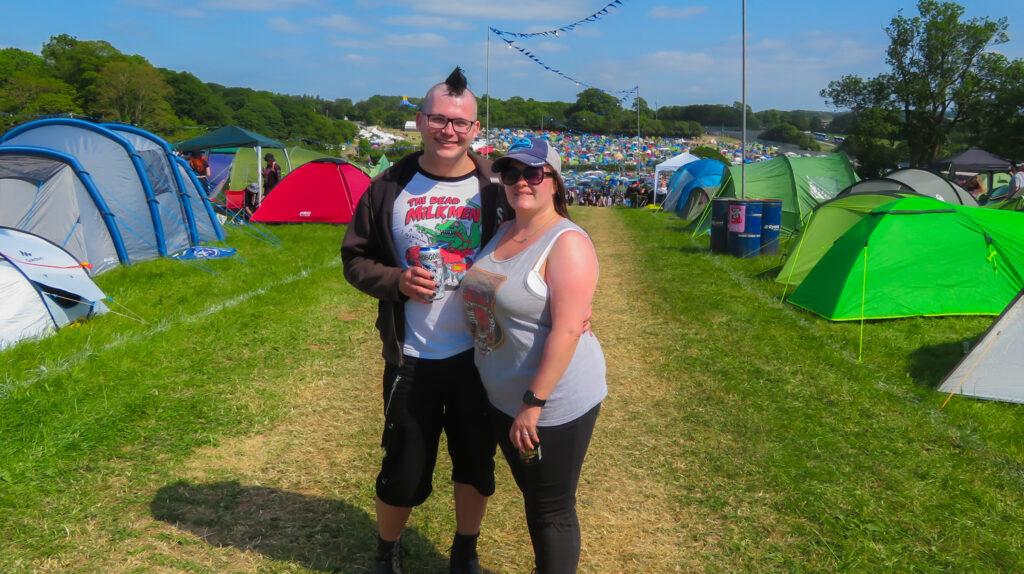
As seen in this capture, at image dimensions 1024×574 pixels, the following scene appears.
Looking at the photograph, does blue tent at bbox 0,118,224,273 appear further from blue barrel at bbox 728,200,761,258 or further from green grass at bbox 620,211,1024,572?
blue barrel at bbox 728,200,761,258

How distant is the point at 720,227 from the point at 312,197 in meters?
8.57

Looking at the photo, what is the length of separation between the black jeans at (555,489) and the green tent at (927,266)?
619 centimetres

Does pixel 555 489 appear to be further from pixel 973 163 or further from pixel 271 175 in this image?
pixel 973 163

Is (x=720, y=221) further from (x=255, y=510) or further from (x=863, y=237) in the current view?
(x=255, y=510)

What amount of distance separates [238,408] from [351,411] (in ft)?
2.38

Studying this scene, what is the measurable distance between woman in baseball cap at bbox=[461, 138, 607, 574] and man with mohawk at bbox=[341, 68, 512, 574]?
213 millimetres

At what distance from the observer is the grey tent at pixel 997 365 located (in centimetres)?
546

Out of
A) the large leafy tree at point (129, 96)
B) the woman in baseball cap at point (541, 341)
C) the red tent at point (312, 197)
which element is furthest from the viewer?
the large leafy tree at point (129, 96)

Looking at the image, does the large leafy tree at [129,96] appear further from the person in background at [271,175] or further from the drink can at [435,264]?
the drink can at [435,264]

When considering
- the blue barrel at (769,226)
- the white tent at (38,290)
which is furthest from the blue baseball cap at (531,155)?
the blue barrel at (769,226)

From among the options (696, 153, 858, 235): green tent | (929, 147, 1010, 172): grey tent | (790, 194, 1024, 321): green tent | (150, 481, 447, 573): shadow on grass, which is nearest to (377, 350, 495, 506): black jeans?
(150, 481, 447, 573): shadow on grass

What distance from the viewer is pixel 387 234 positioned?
9.15 feet

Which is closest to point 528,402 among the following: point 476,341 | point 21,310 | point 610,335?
point 476,341

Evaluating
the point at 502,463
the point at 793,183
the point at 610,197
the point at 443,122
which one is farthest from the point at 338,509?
the point at 610,197
